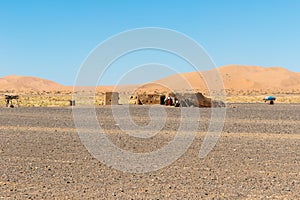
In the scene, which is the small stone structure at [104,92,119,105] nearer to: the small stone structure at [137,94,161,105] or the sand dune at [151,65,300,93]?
the small stone structure at [137,94,161,105]

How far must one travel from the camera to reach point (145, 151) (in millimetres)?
12484

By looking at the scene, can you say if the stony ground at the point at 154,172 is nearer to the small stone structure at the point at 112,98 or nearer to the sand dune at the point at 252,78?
the small stone structure at the point at 112,98

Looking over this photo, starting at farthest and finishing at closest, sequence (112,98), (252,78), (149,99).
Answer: (252,78) < (149,99) < (112,98)

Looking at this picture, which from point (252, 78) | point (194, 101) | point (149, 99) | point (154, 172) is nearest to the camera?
point (154, 172)

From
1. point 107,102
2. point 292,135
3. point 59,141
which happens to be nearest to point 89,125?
point 59,141

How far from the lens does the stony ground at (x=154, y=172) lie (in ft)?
25.0

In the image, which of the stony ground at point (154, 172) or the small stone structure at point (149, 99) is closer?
the stony ground at point (154, 172)

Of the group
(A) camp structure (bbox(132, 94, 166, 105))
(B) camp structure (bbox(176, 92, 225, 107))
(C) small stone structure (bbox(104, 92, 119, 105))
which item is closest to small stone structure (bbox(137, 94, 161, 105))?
(A) camp structure (bbox(132, 94, 166, 105))

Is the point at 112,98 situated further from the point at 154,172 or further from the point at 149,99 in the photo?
the point at 154,172

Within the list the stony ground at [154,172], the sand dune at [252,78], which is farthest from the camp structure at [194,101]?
the sand dune at [252,78]

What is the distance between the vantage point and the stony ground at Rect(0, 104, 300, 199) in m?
7.61

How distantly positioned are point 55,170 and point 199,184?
311cm

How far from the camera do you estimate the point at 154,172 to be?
9.49m

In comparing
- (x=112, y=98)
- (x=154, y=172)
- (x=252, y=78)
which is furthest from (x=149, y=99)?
(x=252, y=78)
